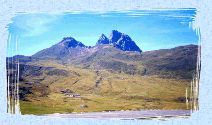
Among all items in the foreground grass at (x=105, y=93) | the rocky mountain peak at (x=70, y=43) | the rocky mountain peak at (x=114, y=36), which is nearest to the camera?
the rocky mountain peak at (x=114, y=36)

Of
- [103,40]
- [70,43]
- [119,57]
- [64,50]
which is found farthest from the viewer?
[119,57]

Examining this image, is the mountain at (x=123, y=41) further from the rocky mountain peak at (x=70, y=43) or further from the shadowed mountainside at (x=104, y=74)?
the rocky mountain peak at (x=70, y=43)

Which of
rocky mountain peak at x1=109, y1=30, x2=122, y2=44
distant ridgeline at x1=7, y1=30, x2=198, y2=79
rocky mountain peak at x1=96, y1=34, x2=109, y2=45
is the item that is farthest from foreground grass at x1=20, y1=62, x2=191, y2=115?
rocky mountain peak at x1=109, y1=30, x2=122, y2=44

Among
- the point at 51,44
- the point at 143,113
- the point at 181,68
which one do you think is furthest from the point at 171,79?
the point at 51,44

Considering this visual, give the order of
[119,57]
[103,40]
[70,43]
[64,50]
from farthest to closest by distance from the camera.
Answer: [119,57] < [64,50] < [103,40] < [70,43]

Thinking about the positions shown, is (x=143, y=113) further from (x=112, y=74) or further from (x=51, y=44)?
(x=51, y=44)

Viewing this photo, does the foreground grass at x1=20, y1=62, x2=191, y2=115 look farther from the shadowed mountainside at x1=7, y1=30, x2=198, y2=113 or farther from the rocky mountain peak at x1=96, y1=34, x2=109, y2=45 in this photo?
the rocky mountain peak at x1=96, y1=34, x2=109, y2=45

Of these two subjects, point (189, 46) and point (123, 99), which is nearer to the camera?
point (189, 46)

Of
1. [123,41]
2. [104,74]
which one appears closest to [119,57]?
[104,74]

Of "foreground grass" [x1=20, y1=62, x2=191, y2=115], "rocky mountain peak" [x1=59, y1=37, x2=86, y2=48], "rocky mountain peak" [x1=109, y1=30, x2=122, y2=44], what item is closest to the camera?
"rocky mountain peak" [x1=109, y1=30, x2=122, y2=44]

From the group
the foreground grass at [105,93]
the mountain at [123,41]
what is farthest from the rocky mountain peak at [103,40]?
the foreground grass at [105,93]

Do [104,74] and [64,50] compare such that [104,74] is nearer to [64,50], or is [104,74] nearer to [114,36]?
[114,36]
